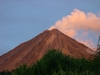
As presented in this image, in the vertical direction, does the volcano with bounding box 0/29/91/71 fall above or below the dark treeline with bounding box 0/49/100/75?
above

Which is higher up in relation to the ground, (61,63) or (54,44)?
(54,44)

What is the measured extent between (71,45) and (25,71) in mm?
97438

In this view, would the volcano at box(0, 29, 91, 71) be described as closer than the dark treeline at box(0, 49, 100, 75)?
No

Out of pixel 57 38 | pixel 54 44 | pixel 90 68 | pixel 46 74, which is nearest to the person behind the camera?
pixel 46 74

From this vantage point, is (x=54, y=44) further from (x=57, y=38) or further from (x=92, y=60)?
(x=92, y=60)

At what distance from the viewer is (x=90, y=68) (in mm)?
20234

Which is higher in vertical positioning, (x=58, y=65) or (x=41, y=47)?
(x=41, y=47)

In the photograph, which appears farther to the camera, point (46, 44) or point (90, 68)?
point (46, 44)

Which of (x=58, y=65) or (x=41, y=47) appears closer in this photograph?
(x=58, y=65)

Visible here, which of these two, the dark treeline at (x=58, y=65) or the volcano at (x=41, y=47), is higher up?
the volcano at (x=41, y=47)

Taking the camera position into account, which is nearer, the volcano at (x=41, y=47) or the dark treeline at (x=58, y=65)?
the dark treeline at (x=58, y=65)

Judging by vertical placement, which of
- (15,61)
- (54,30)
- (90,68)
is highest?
(54,30)

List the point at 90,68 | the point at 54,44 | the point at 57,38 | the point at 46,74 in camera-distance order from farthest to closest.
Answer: the point at 57,38
the point at 54,44
the point at 90,68
the point at 46,74

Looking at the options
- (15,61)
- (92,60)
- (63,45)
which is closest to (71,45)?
(63,45)
